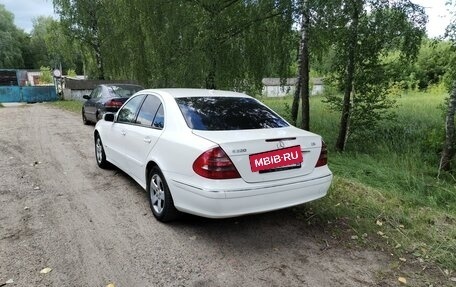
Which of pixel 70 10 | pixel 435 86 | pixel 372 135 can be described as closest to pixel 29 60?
pixel 70 10

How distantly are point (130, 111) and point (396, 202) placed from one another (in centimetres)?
397

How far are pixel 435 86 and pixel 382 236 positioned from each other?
3273cm

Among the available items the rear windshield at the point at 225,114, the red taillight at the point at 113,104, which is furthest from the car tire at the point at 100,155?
the red taillight at the point at 113,104

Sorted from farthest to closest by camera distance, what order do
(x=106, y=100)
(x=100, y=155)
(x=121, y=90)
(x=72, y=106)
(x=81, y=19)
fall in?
1. (x=81, y=19)
2. (x=72, y=106)
3. (x=121, y=90)
4. (x=106, y=100)
5. (x=100, y=155)

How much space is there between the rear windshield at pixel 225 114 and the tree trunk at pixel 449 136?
4646mm

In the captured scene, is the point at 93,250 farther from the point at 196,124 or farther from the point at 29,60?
the point at 29,60

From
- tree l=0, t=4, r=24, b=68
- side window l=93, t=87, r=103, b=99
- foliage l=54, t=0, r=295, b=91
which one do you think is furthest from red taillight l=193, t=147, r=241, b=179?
tree l=0, t=4, r=24, b=68

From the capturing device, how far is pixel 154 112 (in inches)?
187

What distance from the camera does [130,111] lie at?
17.9 ft

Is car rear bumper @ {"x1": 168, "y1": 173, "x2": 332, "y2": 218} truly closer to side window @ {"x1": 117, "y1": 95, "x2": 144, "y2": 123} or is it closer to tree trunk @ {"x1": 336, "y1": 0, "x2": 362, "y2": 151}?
side window @ {"x1": 117, "y1": 95, "x2": 144, "y2": 123}

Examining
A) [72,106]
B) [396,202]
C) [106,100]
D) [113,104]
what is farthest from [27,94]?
[396,202]

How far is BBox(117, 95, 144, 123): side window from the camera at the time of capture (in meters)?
5.31

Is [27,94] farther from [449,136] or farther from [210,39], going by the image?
[449,136]

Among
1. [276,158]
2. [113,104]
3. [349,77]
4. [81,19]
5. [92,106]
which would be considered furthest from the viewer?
[81,19]
